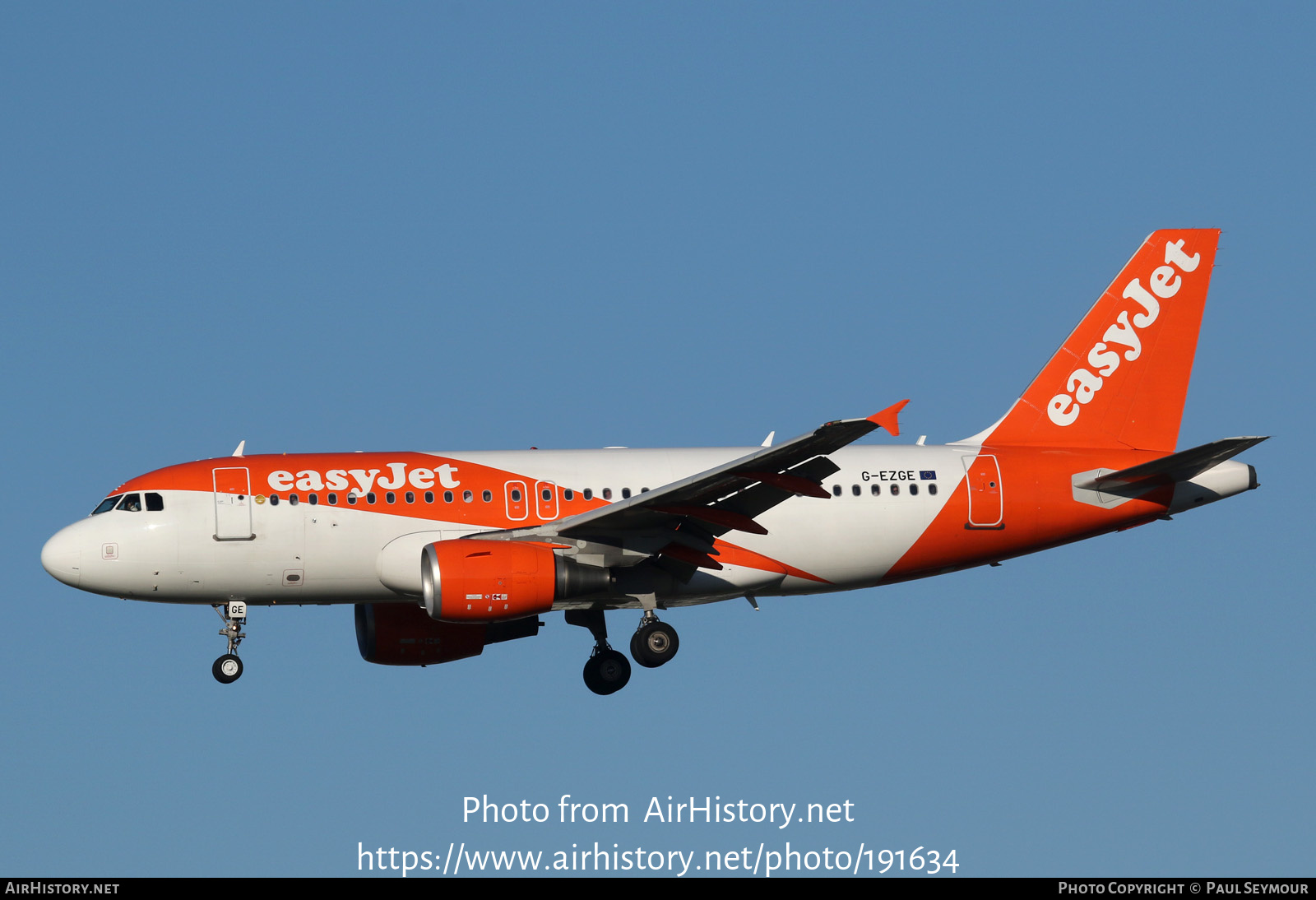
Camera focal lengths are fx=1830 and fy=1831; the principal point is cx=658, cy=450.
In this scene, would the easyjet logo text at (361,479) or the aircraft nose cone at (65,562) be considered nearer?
the aircraft nose cone at (65,562)

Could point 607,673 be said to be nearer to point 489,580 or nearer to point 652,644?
point 652,644

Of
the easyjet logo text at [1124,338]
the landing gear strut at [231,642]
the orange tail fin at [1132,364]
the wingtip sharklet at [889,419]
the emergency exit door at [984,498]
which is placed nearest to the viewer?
the wingtip sharklet at [889,419]

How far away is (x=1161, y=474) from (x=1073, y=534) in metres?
1.99

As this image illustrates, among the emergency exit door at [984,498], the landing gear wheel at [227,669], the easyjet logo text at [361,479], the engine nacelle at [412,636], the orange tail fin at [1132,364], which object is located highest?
the orange tail fin at [1132,364]

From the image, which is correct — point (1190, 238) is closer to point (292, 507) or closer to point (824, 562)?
point (824, 562)

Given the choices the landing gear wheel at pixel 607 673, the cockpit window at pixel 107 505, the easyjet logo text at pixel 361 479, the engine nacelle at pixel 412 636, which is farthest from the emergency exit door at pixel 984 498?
the cockpit window at pixel 107 505

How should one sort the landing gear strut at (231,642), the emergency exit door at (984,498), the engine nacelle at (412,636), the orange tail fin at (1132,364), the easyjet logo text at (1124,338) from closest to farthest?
the landing gear strut at (231,642), the emergency exit door at (984,498), the engine nacelle at (412,636), the orange tail fin at (1132,364), the easyjet logo text at (1124,338)

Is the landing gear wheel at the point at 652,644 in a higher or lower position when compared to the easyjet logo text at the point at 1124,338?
lower

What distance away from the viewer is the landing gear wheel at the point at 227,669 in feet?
108

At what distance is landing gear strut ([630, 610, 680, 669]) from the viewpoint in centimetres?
3347

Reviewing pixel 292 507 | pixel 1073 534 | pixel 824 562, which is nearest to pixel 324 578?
pixel 292 507

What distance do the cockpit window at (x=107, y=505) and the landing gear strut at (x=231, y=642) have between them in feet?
8.96

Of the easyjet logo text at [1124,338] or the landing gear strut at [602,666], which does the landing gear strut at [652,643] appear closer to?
the landing gear strut at [602,666]

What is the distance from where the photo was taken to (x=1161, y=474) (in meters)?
34.6
